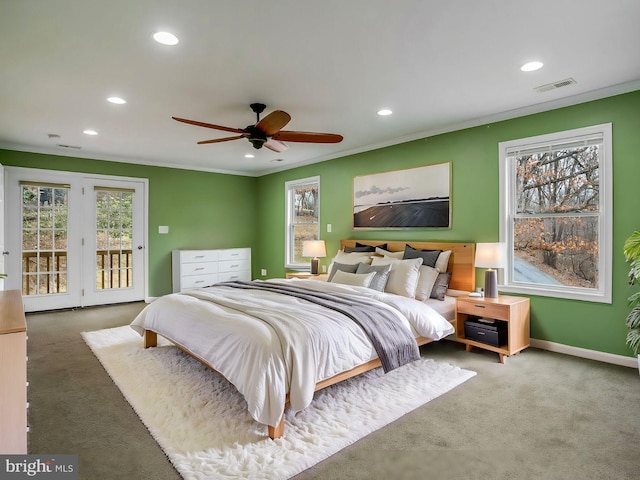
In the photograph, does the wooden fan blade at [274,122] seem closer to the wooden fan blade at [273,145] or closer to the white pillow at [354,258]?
the wooden fan blade at [273,145]

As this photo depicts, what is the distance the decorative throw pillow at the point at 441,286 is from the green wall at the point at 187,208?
4.52 meters

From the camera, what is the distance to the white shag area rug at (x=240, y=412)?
201 cm

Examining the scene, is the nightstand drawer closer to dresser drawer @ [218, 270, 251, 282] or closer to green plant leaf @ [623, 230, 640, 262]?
green plant leaf @ [623, 230, 640, 262]

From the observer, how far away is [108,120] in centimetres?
422

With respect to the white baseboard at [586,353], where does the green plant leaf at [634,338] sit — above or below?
above

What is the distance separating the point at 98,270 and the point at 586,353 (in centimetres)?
654

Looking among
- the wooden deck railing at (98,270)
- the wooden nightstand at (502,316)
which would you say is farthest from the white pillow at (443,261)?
the wooden deck railing at (98,270)

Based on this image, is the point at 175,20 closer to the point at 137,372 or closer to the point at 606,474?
the point at 137,372

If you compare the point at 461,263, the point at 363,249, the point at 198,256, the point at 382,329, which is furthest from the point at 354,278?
the point at 198,256

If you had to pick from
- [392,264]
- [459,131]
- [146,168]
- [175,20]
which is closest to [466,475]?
[392,264]

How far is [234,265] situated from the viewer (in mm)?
7270

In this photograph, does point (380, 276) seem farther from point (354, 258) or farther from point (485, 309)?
point (485, 309)

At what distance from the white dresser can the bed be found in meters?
2.60

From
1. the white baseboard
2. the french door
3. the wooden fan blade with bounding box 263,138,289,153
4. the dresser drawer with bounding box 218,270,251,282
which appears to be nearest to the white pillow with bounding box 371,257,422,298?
the white baseboard
